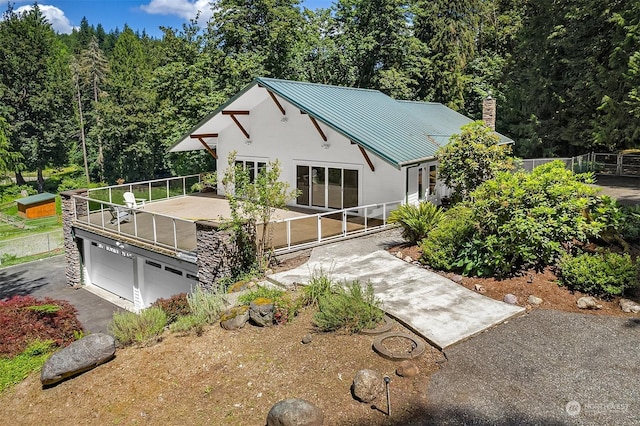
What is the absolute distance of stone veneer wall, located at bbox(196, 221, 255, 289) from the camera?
1212 centimetres

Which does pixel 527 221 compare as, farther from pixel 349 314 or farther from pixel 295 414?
pixel 295 414

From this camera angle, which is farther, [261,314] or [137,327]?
[137,327]

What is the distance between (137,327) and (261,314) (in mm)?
2404

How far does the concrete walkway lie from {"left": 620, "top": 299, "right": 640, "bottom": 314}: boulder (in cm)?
183

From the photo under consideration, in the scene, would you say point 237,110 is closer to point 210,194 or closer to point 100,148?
point 210,194

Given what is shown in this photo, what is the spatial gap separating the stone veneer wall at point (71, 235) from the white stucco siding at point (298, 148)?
6683mm

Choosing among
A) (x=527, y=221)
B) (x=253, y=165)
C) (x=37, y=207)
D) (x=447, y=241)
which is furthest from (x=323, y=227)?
(x=37, y=207)

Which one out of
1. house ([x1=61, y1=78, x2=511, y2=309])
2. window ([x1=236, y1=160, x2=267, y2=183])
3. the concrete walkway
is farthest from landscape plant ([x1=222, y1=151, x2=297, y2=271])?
window ([x1=236, y1=160, x2=267, y2=183])

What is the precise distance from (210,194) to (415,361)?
18261 mm

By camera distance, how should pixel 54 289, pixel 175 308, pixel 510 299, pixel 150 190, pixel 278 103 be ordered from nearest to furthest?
pixel 510 299 → pixel 175 308 → pixel 54 289 → pixel 278 103 → pixel 150 190

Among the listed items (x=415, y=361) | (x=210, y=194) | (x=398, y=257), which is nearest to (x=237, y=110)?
(x=210, y=194)

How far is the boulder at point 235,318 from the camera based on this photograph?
28.3 feet

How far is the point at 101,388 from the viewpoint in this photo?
23.5 feet
